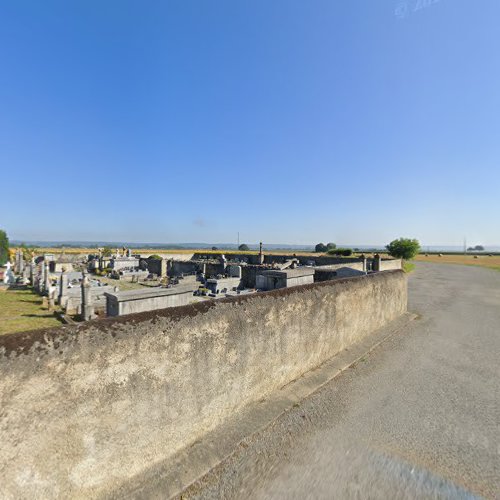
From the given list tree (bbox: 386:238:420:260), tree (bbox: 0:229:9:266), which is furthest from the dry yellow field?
tree (bbox: 0:229:9:266)

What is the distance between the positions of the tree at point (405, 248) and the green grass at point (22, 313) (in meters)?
43.7

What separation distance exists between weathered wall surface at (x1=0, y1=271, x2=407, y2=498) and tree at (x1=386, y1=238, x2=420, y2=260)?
1724 inches

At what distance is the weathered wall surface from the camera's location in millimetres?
1978

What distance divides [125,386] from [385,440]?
125 inches

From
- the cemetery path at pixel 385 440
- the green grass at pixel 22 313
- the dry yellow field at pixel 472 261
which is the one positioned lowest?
the green grass at pixel 22 313

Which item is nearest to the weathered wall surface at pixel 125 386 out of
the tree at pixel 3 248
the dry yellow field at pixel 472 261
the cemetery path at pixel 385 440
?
the cemetery path at pixel 385 440

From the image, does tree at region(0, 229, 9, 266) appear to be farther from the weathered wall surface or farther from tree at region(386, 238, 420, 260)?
tree at region(386, 238, 420, 260)

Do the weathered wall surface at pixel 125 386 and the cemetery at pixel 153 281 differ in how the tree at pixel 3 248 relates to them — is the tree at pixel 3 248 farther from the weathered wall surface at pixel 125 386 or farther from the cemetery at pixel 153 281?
the weathered wall surface at pixel 125 386

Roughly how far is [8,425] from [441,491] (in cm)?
381

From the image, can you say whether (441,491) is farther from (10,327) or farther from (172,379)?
(10,327)

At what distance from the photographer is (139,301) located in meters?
10.1

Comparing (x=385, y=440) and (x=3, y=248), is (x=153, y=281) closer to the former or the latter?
(x=385, y=440)

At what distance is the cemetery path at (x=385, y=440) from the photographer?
2.73m

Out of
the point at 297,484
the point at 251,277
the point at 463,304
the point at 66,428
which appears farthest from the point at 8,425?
the point at 251,277
